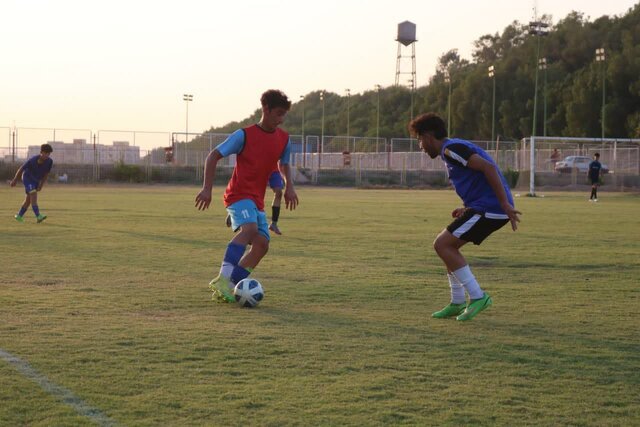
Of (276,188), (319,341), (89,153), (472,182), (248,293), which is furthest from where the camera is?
(89,153)

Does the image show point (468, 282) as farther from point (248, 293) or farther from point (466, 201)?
point (248, 293)

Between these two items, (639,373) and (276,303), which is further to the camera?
(276,303)

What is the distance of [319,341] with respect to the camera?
255 inches

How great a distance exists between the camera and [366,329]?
699cm

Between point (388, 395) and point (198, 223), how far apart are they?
49.7 ft

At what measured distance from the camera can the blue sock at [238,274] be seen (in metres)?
8.46

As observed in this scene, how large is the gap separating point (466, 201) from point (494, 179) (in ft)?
1.51

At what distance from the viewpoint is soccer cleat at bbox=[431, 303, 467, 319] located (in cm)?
762

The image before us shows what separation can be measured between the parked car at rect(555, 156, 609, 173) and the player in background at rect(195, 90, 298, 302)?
4443 cm

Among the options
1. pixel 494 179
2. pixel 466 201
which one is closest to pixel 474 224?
pixel 466 201

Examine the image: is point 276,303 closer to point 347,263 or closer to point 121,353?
point 121,353

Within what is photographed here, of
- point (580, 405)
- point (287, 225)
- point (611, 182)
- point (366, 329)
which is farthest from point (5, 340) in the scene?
point (611, 182)

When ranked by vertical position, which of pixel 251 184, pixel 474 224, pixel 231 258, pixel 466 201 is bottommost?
pixel 231 258

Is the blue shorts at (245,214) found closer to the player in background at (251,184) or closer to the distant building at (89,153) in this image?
the player in background at (251,184)
